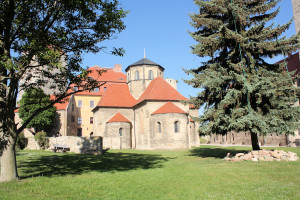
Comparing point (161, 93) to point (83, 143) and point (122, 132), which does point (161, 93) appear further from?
point (83, 143)

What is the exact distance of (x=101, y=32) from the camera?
1070 centimetres

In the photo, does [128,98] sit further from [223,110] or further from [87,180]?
[87,180]

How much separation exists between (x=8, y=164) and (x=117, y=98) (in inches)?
1124

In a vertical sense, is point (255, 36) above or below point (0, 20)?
above

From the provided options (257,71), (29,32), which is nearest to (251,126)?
(257,71)

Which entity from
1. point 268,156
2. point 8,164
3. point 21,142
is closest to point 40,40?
point 8,164

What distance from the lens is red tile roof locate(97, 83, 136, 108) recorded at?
35.6 meters

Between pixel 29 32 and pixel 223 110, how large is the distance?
1210 cm

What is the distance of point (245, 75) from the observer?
14.5 metres

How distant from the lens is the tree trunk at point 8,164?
842 cm

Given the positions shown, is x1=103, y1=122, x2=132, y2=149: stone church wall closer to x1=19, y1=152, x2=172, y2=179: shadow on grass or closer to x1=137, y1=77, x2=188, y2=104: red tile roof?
x1=137, y1=77, x2=188, y2=104: red tile roof

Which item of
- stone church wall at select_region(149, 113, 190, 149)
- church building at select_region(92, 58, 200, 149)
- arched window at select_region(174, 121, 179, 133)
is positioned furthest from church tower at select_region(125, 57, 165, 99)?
arched window at select_region(174, 121, 179, 133)

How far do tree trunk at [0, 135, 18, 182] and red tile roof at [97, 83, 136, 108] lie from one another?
2599cm

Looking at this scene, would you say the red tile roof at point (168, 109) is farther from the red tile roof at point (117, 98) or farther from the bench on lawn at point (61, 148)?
the bench on lawn at point (61, 148)
